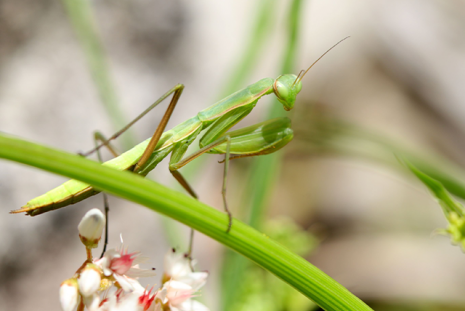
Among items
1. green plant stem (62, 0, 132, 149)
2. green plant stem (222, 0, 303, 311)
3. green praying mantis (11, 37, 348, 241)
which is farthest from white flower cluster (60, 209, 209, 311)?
green plant stem (62, 0, 132, 149)

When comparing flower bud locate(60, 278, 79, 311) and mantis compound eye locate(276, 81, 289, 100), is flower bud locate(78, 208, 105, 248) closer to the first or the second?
flower bud locate(60, 278, 79, 311)

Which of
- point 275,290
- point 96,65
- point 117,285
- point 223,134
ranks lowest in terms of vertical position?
point 275,290

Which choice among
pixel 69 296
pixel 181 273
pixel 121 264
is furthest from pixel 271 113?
pixel 69 296

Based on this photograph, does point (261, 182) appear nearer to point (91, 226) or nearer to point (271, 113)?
point (271, 113)

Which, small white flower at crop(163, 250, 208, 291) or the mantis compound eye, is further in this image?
the mantis compound eye

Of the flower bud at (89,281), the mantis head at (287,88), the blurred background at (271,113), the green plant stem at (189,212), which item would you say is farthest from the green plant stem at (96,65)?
the green plant stem at (189,212)

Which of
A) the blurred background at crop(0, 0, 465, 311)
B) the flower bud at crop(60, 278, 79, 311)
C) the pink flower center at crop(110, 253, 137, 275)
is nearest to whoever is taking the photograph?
the flower bud at crop(60, 278, 79, 311)
